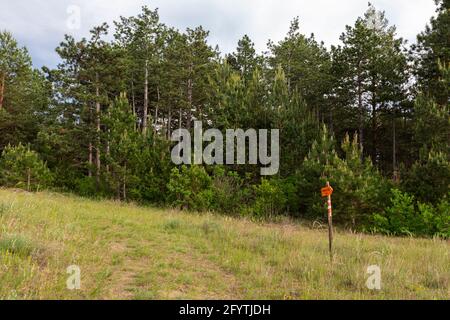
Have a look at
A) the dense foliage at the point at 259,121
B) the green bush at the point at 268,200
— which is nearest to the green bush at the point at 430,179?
the dense foliage at the point at 259,121

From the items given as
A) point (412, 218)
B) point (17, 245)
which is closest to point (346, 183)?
point (412, 218)

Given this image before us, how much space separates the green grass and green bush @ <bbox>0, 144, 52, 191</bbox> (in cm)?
1400

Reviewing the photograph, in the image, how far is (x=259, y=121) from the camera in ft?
62.4

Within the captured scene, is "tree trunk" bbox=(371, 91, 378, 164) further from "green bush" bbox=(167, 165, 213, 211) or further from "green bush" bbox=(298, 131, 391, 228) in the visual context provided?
"green bush" bbox=(167, 165, 213, 211)

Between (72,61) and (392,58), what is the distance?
2234cm

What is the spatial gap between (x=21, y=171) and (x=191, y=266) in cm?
1971

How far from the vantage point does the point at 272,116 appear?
18.4 meters

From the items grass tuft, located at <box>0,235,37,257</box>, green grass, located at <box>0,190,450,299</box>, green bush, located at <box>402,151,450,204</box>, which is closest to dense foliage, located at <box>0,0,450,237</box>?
green bush, located at <box>402,151,450,204</box>

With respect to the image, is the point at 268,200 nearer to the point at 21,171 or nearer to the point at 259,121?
the point at 259,121

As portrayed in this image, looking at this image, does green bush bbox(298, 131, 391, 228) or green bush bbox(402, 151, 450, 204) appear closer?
green bush bbox(402, 151, 450, 204)

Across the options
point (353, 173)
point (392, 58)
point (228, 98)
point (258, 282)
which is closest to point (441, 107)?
point (353, 173)

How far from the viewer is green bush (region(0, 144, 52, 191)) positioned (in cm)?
2028

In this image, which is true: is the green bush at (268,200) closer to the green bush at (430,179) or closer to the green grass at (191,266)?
the green bush at (430,179)

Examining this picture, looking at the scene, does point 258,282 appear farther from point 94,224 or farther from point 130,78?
point 130,78
